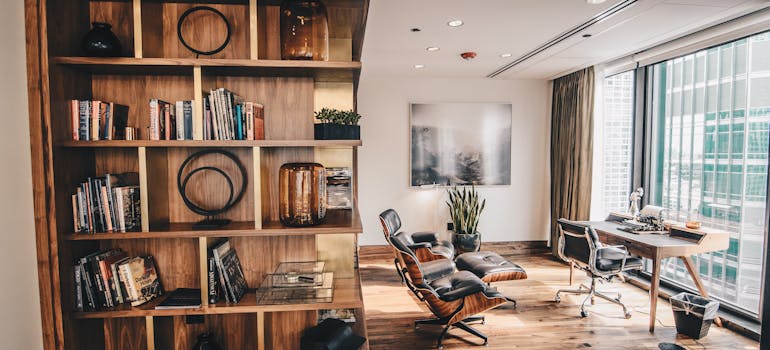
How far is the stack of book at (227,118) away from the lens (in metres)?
1.65

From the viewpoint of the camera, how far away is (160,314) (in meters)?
1.66

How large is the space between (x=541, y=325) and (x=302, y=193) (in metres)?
2.66

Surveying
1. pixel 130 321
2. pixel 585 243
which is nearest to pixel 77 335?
pixel 130 321

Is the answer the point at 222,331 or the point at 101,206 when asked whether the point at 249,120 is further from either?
the point at 222,331

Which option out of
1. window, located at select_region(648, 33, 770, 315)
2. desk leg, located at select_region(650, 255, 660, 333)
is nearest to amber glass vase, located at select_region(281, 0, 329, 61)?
desk leg, located at select_region(650, 255, 660, 333)

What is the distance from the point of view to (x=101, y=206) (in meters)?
1.65

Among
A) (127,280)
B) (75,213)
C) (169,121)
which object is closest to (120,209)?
(75,213)

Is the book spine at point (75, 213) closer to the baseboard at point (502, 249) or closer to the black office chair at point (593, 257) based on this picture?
the black office chair at point (593, 257)

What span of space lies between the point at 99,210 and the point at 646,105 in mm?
4855

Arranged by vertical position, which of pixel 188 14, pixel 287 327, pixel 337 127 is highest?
pixel 188 14

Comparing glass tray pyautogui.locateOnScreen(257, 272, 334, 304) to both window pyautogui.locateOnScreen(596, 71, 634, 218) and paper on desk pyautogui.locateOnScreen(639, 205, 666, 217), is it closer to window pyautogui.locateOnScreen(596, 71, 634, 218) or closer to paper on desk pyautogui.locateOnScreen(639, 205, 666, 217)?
paper on desk pyautogui.locateOnScreen(639, 205, 666, 217)

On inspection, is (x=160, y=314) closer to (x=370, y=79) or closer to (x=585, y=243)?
(x=585, y=243)

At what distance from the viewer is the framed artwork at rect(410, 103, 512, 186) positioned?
5.38 meters

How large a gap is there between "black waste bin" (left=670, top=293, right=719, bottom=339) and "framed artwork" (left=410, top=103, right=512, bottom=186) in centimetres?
263
